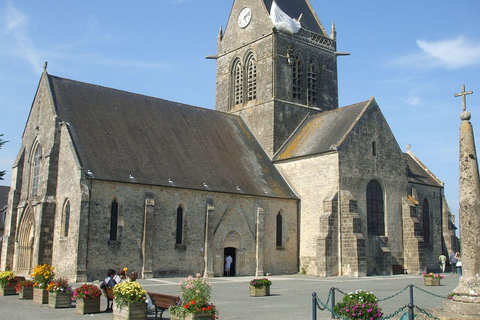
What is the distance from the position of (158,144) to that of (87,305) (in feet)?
53.2

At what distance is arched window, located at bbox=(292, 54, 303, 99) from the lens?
38.2 metres

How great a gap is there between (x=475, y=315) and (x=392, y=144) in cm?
2361

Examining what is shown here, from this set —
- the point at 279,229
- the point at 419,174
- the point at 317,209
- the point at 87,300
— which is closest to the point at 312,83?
the point at 419,174

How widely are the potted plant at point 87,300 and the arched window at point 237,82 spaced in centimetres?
2607

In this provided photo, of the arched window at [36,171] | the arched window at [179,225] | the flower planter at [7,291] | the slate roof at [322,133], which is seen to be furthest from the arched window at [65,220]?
the slate roof at [322,133]

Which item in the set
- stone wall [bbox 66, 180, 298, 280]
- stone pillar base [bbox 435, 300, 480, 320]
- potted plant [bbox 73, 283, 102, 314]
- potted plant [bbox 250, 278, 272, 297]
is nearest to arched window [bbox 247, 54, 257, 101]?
stone wall [bbox 66, 180, 298, 280]

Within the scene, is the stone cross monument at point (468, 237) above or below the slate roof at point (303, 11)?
below

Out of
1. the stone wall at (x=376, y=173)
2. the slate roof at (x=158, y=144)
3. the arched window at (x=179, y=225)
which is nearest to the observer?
the slate roof at (x=158, y=144)

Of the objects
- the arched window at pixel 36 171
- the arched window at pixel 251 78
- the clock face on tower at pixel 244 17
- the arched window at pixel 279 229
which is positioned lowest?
the arched window at pixel 279 229

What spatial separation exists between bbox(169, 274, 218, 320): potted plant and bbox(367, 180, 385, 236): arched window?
2108 cm

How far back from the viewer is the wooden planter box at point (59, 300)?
51.8 feet

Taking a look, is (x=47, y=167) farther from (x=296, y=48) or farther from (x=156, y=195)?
(x=296, y=48)

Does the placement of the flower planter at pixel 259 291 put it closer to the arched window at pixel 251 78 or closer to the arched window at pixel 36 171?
the arched window at pixel 36 171

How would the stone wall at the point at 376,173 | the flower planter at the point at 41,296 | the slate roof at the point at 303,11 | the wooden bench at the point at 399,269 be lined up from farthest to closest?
1. the slate roof at the point at 303,11
2. the wooden bench at the point at 399,269
3. the stone wall at the point at 376,173
4. the flower planter at the point at 41,296
